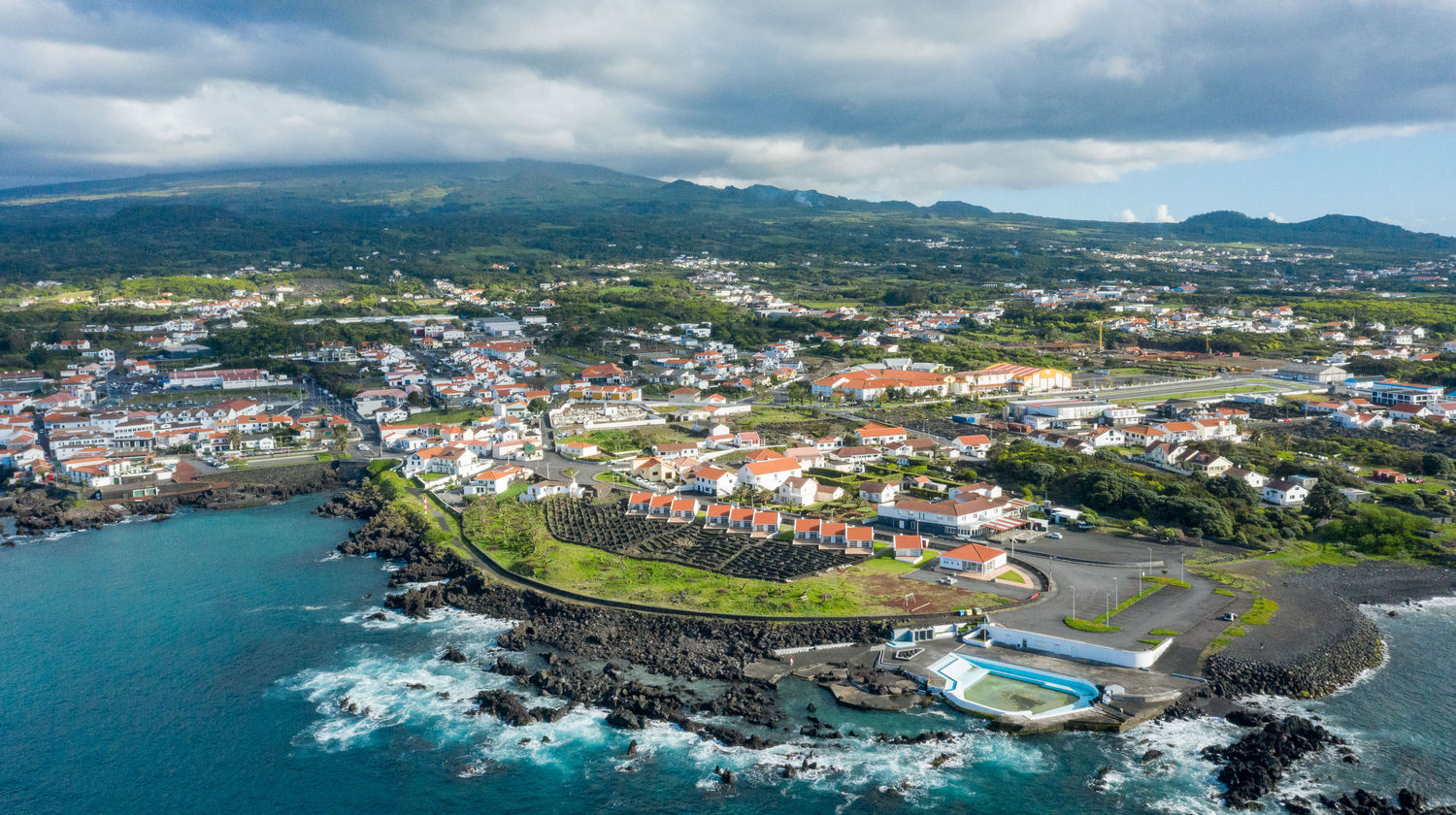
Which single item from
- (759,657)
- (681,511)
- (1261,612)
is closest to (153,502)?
(681,511)

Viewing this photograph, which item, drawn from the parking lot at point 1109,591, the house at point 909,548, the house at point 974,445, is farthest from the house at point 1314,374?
the house at point 909,548

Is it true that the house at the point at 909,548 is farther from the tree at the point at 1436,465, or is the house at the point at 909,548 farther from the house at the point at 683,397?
the house at the point at 683,397

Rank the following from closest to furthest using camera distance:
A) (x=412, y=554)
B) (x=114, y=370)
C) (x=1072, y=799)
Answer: (x=1072, y=799)
(x=412, y=554)
(x=114, y=370)

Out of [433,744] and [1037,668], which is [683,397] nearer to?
[1037,668]

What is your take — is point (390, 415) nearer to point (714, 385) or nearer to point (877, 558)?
point (714, 385)

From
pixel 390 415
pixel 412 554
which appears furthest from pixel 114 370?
pixel 412 554

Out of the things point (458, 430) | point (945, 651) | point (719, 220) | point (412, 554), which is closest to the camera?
point (945, 651)

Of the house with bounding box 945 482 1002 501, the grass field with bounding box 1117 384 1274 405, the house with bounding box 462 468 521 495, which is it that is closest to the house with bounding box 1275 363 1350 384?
the grass field with bounding box 1117 384 1274 405
